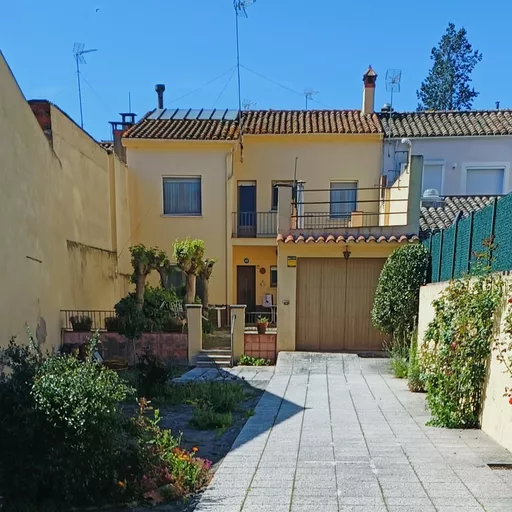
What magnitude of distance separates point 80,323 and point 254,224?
23.4 ft

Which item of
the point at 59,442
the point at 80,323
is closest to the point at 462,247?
the point at 59,442

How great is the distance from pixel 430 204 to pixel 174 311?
8842mm

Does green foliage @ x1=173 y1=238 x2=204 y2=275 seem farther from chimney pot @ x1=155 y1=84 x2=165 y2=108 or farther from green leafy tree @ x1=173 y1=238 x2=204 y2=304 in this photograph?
chimney pot @ x1=155 y1=84 x2=165 y2=108

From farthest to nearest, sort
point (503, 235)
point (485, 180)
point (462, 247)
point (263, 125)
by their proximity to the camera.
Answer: point (263, 125) < point (485, 180) < point (462, 247) < point (503, 235)

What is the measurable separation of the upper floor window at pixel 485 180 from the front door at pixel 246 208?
8045 millimetres

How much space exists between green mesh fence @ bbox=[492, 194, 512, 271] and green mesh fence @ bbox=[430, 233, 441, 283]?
9.61ft

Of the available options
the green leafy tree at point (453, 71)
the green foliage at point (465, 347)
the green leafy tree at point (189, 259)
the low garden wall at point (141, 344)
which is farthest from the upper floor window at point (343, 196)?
the green leafy tree at point (453, 71)

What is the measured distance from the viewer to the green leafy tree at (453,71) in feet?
94.4

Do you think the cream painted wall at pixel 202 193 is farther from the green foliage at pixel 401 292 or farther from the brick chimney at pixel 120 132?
the green foliage at pixel 401 292

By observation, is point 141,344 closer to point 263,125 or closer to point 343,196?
point 343,196

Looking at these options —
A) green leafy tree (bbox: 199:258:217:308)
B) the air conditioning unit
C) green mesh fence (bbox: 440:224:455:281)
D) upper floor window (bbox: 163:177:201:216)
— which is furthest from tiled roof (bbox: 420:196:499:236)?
upper floor window (bbox: 163:177:201:216)

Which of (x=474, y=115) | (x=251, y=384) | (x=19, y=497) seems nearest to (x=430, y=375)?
(x=251, y=384)

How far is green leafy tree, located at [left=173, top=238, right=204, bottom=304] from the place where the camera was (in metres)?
11.2

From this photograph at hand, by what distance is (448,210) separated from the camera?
1214 cm
